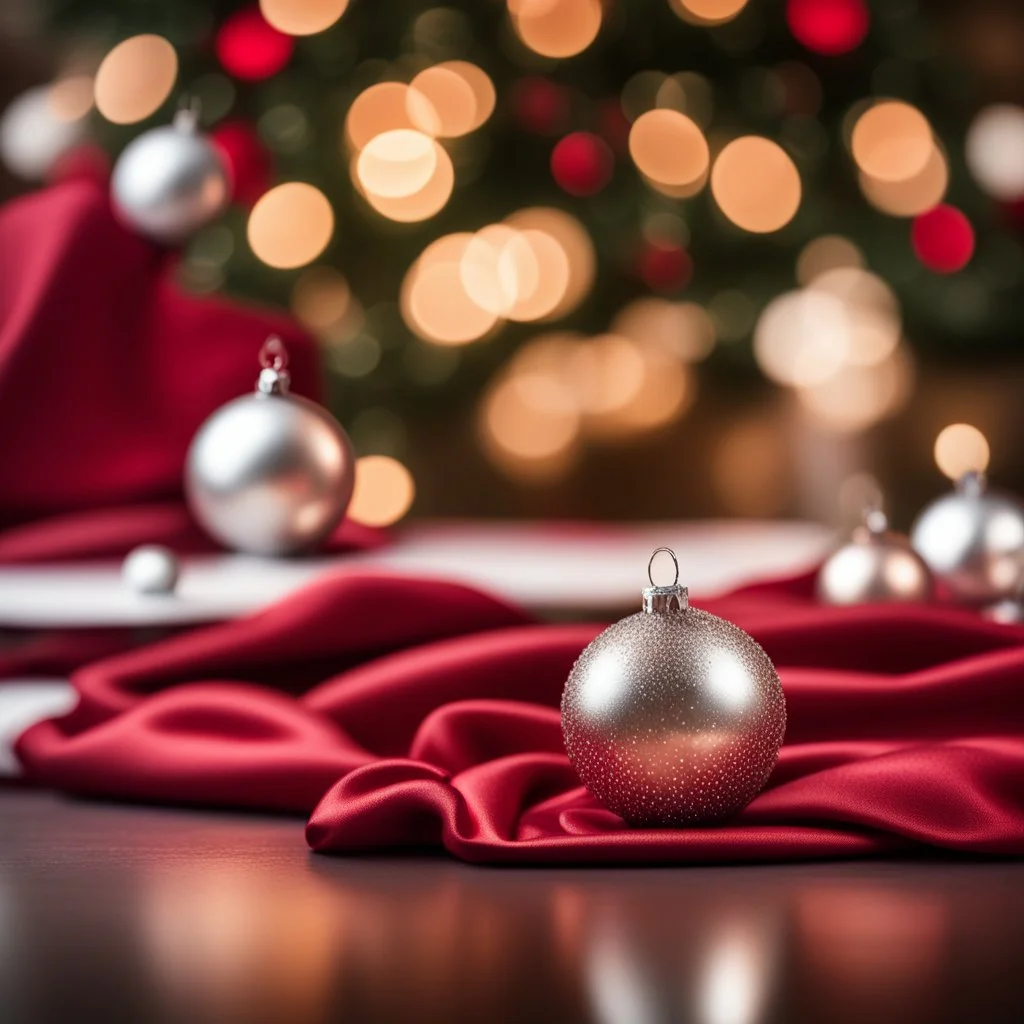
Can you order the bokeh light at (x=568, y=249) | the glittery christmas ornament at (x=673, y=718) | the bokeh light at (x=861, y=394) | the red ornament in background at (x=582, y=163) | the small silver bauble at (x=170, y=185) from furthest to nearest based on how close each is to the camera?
the bokeh light at (x=861, y=394) < the bokeh light at (x=568, y=249) < the red ornament in background at (x=582, y=163) < the small silver bauble at (x=170, y=185) < the glittery christmas ornament at (x=673, y=718)

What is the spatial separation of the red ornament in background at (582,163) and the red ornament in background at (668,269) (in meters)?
0.18

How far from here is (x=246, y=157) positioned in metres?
2.46

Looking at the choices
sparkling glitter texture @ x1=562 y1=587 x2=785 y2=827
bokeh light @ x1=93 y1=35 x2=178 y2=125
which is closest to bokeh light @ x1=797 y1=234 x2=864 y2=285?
bokeh light @ x1=93 y1=35 x2=178 y2=125

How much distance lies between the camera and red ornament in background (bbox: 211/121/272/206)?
245 centimetres

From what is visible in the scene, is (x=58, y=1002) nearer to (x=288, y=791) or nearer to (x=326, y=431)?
(x=288, y=791)

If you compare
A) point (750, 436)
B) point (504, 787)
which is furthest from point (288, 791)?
point (750, 436)

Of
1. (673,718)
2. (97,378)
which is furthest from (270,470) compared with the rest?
(673,718)

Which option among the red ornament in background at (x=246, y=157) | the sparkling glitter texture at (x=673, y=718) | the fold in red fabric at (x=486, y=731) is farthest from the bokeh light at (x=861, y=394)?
the sparkling glitter texture at (x=673, y=718)

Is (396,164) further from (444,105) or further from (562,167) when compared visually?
(562,167)

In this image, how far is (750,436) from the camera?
299 centimetres

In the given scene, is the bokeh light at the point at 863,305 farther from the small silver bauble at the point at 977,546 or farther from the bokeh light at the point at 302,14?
the small silver bauble at the point at 977,546

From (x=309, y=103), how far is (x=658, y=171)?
1.88 ft

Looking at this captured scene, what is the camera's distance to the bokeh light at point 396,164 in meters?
2.54

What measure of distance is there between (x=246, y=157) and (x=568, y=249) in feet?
1.83
